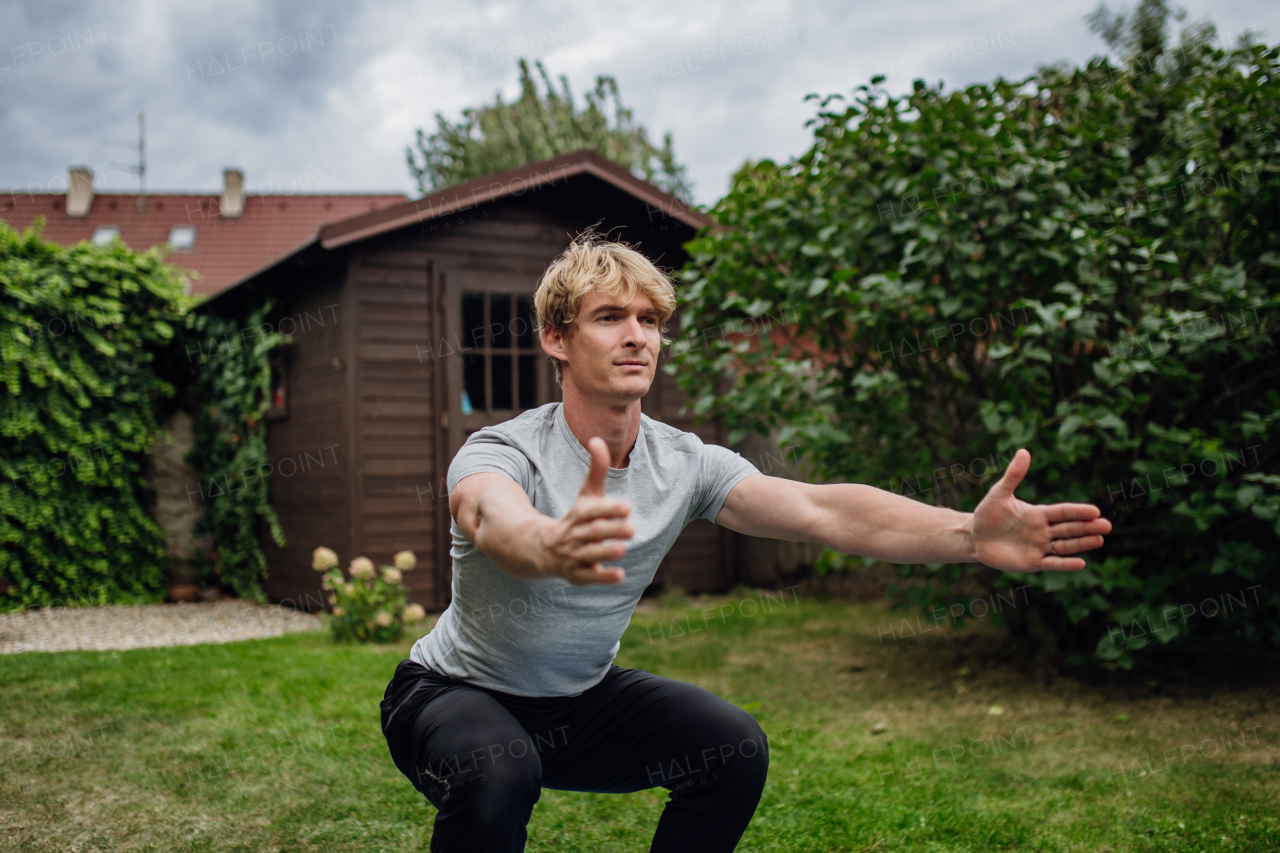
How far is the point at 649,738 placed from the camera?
2.04 meters

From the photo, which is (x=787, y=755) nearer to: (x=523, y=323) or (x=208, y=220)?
(x=523, y=323)

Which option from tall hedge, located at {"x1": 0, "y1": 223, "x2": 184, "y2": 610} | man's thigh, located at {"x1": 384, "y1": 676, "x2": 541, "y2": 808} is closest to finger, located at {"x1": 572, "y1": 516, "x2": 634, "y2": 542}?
man's thigh, located at {"x1": 384, "y1": 676, "x2": 541, "y2": 808}

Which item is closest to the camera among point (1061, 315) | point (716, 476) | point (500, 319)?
point (716, 476)

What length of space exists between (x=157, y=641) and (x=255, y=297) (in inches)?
141

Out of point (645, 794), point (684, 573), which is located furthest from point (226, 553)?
point (645, 794)

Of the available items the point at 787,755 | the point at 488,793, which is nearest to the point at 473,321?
the point at 787,755

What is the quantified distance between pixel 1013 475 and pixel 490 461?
106 centimetres

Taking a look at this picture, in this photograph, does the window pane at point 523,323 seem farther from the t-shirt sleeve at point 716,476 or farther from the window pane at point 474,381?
the t-shirt sleeve at point 716,476

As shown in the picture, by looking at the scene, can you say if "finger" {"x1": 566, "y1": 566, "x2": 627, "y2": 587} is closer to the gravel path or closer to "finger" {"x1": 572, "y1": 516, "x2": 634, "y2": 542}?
"finger" {"x1": 572, "y1": 516, "x2": 634, "y2": 542}

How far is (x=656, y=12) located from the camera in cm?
1170

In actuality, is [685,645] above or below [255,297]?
below

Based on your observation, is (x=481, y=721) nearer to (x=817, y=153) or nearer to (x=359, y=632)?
(x=817, y=153)

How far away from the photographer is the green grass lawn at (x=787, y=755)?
9.70 ft

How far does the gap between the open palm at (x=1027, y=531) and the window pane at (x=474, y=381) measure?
6542mm
